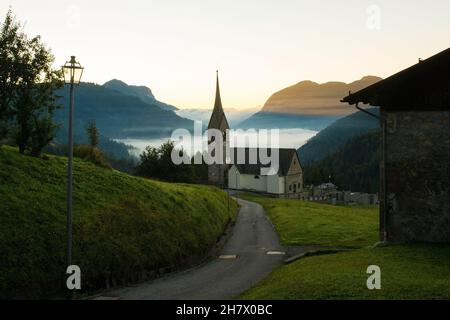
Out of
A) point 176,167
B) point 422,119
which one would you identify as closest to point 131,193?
point 422,119

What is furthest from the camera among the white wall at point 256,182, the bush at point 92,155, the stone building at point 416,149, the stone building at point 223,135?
the stone building at point 223,135

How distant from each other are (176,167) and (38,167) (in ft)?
169

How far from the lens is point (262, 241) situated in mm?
38250

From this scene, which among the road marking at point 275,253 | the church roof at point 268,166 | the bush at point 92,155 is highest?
the church roof at point 268,166

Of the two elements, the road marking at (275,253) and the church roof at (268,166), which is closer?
the road marking at (275,253)

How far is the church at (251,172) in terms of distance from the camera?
10544cm

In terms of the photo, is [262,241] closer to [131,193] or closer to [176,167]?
[131,193]

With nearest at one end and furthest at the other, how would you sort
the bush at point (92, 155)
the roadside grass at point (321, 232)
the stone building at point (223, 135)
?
the roadside grass at point (321, 232), the bush at point (92, 155), the stone building at point (223, 135)

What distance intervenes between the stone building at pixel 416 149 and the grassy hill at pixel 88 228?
1302cm

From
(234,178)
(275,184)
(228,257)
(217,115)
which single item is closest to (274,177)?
(275,184)

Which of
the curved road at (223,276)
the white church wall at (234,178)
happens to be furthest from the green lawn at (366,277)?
the white church wall at (234,178)

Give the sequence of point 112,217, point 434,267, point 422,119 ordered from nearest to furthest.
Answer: point 434,267 < point 422,119 < point 112,217

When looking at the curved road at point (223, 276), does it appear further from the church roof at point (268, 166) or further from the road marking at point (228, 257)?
the church roof at point (268, 166)

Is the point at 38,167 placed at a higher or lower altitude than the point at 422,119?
lower
